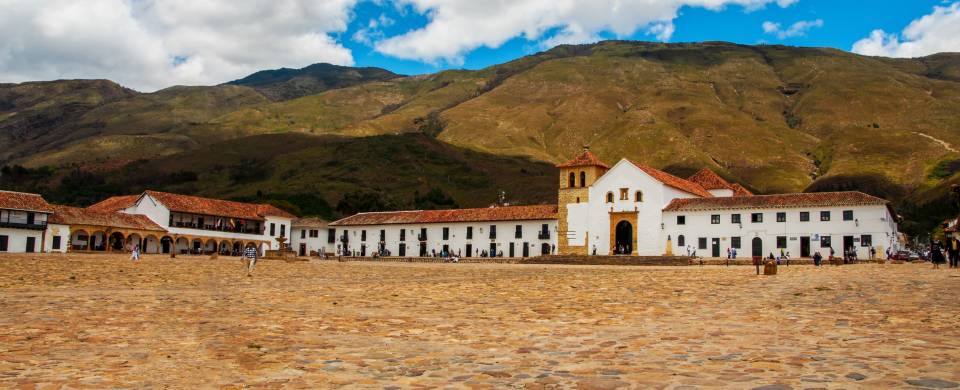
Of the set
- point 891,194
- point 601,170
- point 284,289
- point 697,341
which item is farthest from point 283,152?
point 697,341

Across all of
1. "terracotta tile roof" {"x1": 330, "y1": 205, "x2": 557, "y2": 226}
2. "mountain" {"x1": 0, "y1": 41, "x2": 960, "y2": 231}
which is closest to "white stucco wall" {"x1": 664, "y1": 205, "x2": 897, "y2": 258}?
"terracotta tile roof" {"x1": 330, "y1": 205, "x2": 557, "y2": 226}

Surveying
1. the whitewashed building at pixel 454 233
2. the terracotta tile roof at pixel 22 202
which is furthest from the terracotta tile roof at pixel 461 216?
the terracotta tile roof at pixel 22 202

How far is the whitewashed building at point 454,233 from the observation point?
61.3 meters

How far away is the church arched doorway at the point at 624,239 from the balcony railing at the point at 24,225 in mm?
43856

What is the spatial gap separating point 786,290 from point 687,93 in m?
167

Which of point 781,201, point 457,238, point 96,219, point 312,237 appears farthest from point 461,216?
point 96,219

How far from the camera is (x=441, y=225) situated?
66.2m

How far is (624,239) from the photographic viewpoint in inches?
2255

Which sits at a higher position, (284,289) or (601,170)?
(601,170)

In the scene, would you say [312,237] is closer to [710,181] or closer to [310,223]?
[310,223]

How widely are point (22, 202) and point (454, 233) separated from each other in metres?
34.1

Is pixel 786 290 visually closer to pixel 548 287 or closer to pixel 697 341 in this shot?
pixel 548 287

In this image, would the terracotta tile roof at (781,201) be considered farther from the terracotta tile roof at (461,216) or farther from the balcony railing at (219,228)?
the balcony railing at (219,228)

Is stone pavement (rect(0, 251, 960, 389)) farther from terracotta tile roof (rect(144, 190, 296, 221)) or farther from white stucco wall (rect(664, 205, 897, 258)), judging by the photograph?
terracotta tile roof (rect(144, 190, 296, 221))
